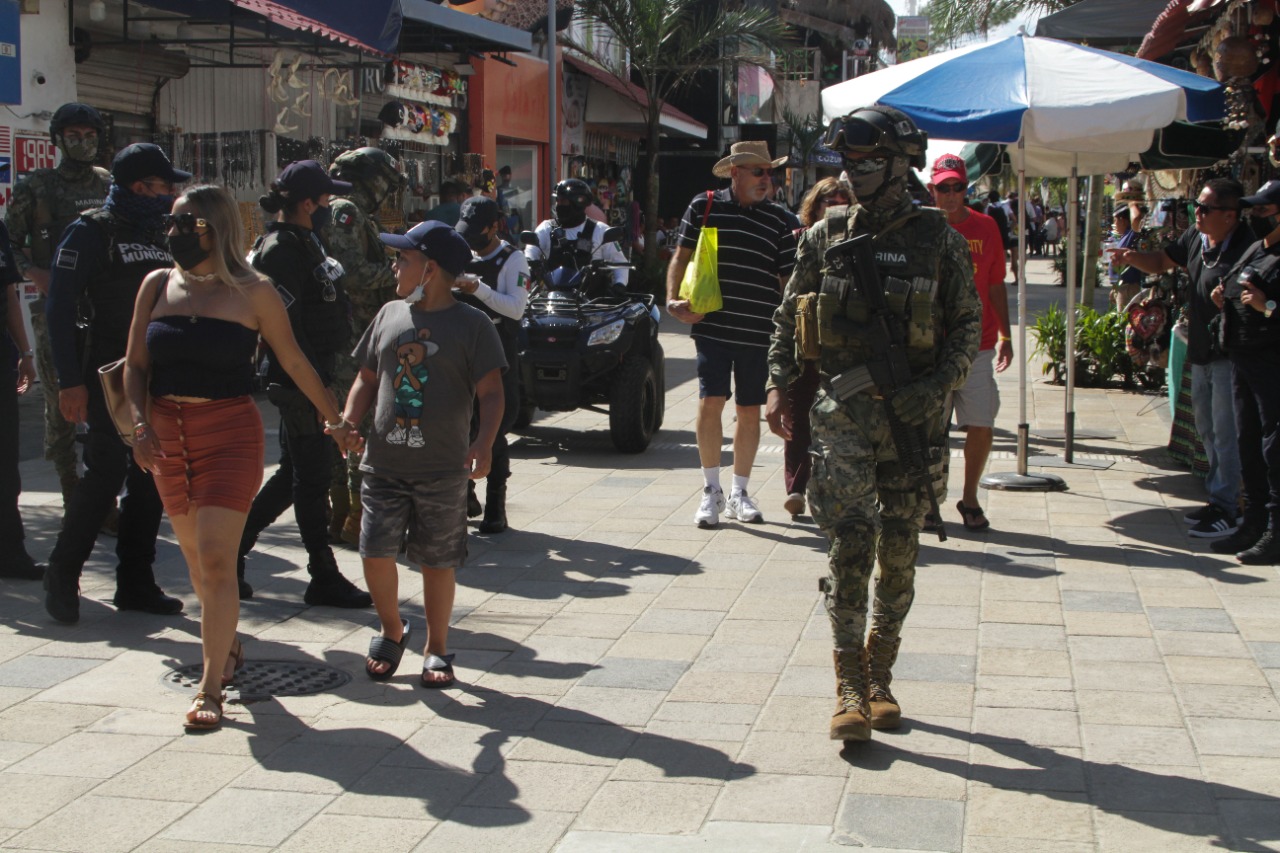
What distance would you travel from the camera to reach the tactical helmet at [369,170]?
23.0 ft

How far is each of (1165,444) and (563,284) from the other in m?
4.49

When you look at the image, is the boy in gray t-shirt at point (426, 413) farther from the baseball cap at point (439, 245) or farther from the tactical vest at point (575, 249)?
the tactical vest at point (575, 249)

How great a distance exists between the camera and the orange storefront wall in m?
21.8

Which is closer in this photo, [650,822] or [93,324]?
[650,822]

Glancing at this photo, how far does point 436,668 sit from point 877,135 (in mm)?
2355

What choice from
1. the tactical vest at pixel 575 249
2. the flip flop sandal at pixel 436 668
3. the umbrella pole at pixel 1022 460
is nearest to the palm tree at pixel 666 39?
the tactical vest at pixel 575 249

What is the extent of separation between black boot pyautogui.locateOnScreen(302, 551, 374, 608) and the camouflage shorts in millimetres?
1158

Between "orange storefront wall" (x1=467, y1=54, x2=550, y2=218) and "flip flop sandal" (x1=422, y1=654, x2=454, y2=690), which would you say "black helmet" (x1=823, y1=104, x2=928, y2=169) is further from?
"orange storefront wall" (x1=467, y1=54, x2=550, y2=218)

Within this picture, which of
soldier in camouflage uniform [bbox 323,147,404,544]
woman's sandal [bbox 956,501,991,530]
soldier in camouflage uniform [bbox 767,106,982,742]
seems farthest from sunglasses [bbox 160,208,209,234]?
woman's sandal [bbox 956,501,991,530]

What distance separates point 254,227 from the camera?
14016 mm

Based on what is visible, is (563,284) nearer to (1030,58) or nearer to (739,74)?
(1030,58)

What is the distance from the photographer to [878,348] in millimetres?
4621

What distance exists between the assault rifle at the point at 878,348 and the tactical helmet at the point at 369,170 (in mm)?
3048

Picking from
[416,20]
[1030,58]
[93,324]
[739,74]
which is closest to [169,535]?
[93,324]
